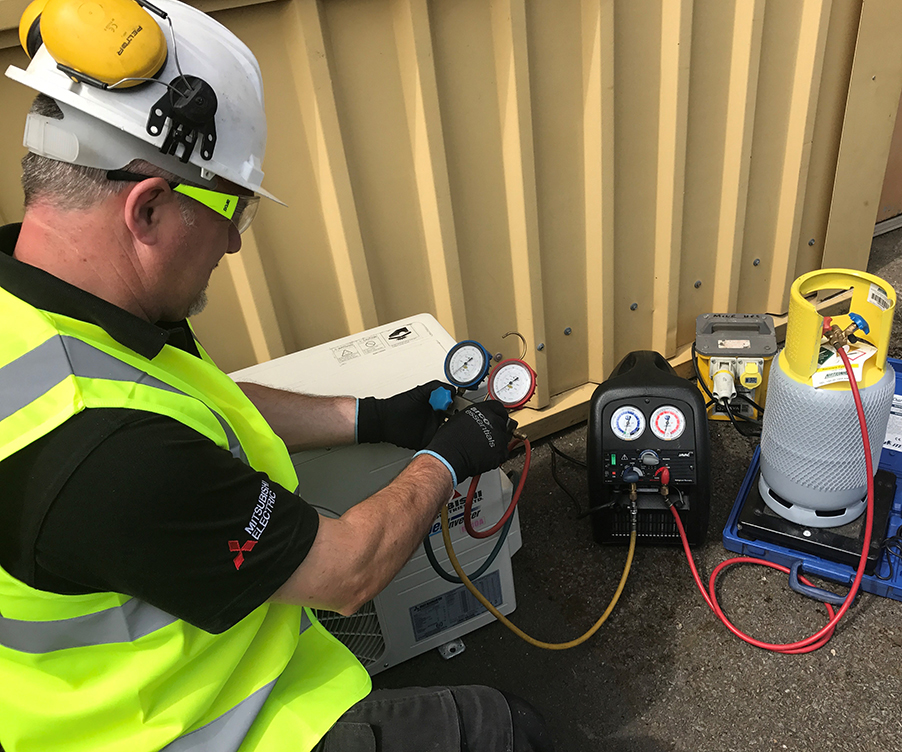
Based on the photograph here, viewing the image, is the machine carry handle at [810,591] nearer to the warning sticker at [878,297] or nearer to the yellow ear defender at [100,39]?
the warning sticker at [878,297]

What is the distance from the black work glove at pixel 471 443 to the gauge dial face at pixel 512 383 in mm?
127

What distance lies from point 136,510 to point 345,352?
0.96m

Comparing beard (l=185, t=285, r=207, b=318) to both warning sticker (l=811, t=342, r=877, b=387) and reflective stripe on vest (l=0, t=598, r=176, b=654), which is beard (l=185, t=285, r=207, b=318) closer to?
reflective stripe on vest (l=0, t=598, r=176, b=654)

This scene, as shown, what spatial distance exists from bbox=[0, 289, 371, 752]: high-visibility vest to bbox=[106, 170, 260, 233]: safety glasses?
229 millimetres

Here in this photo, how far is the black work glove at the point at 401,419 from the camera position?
58.9 inches

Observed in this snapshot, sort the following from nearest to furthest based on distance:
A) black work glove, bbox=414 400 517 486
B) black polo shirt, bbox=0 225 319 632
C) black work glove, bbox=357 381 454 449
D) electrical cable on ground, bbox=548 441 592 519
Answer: black polo shirt, bbox=0 225 319 632 → black work glove, bbox=414 400 517 486 → black work glove, bbox=357 381 454 449 → electrical cable on ground, bbox=548 441 592 519

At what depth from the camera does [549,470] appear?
2.51 m

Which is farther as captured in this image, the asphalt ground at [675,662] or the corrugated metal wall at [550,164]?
the corrugated metal wall at [550,164]

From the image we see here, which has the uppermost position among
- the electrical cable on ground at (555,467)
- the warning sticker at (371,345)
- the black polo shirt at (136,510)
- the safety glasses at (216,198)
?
the safety glasses at (216,198)

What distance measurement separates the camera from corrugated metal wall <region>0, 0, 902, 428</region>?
183 centimetres

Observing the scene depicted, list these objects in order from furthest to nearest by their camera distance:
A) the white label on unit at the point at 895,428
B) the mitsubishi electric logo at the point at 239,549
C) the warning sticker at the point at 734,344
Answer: the warning sticker at the point at 734,344
the white label on unit at the point at 895,428
the mitsubishi electric logo at the point at 239,549

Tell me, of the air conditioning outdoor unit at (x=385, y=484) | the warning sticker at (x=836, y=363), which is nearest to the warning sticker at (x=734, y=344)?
the warning sticker at (x=836, y=363)

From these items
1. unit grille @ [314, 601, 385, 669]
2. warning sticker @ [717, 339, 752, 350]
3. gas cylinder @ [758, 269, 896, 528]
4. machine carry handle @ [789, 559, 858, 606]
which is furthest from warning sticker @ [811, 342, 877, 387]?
unit grille @ [314, 601, 385, 669]

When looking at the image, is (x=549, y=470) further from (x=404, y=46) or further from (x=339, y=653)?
(x=404, y=46)
